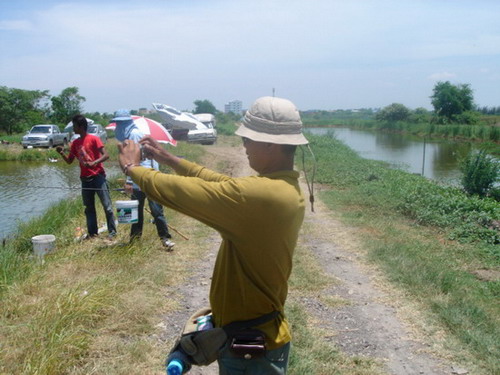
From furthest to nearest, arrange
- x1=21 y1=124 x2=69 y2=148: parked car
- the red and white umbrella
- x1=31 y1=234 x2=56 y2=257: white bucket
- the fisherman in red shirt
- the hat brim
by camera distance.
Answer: x1=21 y1=124 x2=69 y2=148: parked car, the red and white umbrella, the fisherman in red shirt, x1=31 y1=234 x2=56 y2=257: white bucket, the hat brim

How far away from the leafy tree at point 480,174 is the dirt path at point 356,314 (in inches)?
278

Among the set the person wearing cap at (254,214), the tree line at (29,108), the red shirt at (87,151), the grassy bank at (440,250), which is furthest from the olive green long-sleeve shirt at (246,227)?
the tree line at (29,108)

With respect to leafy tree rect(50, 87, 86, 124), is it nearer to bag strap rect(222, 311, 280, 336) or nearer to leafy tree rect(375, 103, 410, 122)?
bag strap rect(222, 311, 280, 336)

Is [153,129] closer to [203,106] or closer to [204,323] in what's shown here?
[204,323]

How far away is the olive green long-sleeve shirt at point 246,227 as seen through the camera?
5.36 ft

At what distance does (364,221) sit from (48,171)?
15969 mm

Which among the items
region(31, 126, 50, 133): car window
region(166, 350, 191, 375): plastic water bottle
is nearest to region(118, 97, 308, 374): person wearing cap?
region(166, 350, 191, 375): plastic water bottle

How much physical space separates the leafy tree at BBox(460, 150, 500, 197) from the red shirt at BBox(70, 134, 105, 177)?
397 inches

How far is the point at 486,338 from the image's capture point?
12.5 ft

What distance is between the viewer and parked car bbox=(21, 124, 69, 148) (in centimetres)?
2689

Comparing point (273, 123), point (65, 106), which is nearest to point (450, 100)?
point (65, 106)

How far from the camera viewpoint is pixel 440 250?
6.88m

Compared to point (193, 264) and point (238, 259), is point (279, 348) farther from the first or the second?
point (193, 264)

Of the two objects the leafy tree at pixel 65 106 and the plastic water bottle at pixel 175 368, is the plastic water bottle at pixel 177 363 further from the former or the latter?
the leafy tree at pixel 65 106
